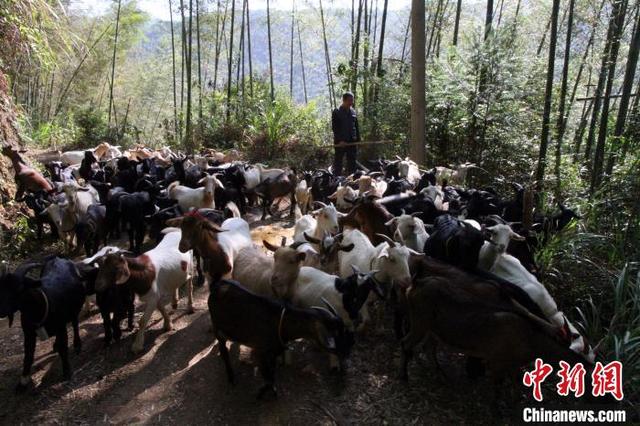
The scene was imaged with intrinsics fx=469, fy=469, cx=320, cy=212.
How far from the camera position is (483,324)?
144 inches

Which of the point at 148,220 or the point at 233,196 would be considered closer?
the point at 148,220

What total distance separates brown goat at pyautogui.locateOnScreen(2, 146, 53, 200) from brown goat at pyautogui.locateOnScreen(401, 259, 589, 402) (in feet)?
24.5

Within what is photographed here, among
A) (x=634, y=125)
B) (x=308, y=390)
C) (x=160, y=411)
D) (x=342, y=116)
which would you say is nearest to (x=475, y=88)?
(x=342, y=116)

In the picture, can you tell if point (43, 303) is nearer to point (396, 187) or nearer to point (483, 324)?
point (483, 324)

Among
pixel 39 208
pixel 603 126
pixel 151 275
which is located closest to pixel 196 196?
pixel 39 208

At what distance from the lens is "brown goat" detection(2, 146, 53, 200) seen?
340 inches

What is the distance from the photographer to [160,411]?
3.96m

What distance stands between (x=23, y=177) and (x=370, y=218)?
21.6 ft

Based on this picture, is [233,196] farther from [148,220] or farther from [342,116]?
[342,116]

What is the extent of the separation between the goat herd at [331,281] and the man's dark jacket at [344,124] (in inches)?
150

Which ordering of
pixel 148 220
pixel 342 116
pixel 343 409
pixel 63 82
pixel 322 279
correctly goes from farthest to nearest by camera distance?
pixel 63 82 < pixel 342 116 < pixel 148 220 < pixel 322 279 < pixel 343 409

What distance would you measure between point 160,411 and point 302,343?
149 cm

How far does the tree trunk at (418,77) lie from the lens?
962 centimetres

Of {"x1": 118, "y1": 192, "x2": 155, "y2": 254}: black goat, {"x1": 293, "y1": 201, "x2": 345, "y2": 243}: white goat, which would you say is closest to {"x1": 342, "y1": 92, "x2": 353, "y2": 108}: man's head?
{"x1": 293, "y1": 201, "x2": 345, "y2": 243}: white goat
